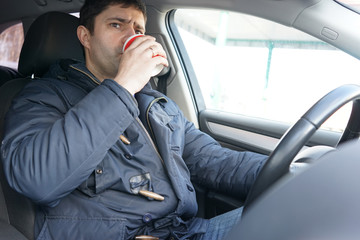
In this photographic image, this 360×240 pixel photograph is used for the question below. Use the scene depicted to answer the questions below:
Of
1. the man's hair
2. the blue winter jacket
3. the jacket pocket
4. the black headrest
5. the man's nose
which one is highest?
the man's hair

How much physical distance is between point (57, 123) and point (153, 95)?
22.8 inches

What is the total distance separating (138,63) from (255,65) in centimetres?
138

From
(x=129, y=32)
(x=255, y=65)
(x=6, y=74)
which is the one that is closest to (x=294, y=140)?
(x=129, y=32)

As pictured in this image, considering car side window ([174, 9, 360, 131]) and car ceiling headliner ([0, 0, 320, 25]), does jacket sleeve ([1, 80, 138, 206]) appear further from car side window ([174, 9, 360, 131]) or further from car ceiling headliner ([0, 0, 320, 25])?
car side window ([174, 9, 360, 131])

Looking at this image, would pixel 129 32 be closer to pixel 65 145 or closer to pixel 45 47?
pixel 45 47

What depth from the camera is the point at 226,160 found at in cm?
169

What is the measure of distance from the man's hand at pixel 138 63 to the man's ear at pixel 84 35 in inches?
19.3

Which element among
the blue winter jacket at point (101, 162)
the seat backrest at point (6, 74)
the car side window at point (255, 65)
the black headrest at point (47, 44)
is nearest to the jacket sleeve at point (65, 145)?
the blue winter jacket at point (101, 162)

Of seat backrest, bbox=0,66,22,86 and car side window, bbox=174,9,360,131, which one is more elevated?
car side window, bbox=174,9,360,131

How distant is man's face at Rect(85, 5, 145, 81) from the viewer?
1611mm

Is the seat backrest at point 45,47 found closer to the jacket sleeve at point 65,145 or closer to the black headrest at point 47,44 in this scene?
the black headrest at point 47,44

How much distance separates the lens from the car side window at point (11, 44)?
2.88m

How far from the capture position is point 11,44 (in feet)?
9.88

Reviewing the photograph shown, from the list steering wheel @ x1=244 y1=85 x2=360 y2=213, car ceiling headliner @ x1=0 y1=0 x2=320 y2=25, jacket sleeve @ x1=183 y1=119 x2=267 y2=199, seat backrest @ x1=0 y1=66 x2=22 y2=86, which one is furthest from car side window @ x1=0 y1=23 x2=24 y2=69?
steering wheel @ x1=244 y1=85 x2=360 y2=213
